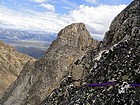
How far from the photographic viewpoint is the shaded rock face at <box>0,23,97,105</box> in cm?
5405

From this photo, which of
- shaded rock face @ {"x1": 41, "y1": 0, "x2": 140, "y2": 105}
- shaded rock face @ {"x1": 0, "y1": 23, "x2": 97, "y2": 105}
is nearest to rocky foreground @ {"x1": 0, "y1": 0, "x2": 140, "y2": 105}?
shaded rock face @ {"x1": 41, "y1": 0, "x2": 140, "y2": 105}

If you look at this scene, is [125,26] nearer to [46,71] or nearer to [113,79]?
[113,79]

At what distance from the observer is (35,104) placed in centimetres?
4919

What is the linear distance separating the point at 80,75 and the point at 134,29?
4.01m

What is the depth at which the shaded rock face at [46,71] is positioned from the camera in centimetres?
5405

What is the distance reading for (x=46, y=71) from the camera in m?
59.6

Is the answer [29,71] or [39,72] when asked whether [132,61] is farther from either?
[29,71]

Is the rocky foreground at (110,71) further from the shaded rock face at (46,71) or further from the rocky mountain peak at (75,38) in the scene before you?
the rocky mountain peak at (75,38)

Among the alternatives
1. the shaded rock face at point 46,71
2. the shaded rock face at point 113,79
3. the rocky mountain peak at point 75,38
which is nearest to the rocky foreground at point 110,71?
the shaded rock face at point 113,79

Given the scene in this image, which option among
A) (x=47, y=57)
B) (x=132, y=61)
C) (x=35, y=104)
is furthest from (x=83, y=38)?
(x=132, y=61)

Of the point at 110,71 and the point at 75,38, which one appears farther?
the point at 75,38

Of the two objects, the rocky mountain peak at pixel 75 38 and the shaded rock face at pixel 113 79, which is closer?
the shaded rock face at pixel 113 79

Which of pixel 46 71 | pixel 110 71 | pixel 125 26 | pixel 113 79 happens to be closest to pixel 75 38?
pixel 46 71

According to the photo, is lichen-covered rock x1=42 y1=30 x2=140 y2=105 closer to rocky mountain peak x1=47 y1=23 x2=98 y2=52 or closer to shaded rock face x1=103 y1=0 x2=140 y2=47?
shaded rock face x1=103 y1=0 x2=140 y2=47
